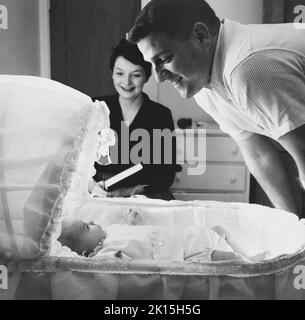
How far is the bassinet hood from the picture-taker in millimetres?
977

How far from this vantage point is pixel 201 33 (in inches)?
46.1

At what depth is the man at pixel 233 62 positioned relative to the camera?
100 cm

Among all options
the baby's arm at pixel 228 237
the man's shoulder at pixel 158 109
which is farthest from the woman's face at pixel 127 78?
the baby's arm at pixel 228 237

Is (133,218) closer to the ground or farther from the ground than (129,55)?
closer to the ground

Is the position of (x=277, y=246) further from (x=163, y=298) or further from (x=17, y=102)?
(x=17, y=102)

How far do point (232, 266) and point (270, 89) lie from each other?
393 mm

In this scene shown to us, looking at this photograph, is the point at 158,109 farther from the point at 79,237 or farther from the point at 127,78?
the point at 79,237

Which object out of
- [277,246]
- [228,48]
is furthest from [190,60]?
[277,246]

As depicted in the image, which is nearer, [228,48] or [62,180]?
[62,180]

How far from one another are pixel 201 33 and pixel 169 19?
0.10 meters

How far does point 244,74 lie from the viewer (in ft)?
3.33

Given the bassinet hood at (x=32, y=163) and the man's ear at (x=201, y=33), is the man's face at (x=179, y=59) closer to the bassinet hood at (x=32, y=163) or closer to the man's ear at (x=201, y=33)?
the man's ear at (x=201, y=33)

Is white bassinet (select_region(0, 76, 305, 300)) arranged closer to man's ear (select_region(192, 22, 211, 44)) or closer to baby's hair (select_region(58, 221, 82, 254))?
baby's hair (select_region(58, 221, 82, 254))

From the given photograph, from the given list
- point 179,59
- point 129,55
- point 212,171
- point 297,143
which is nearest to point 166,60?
point 179,59
